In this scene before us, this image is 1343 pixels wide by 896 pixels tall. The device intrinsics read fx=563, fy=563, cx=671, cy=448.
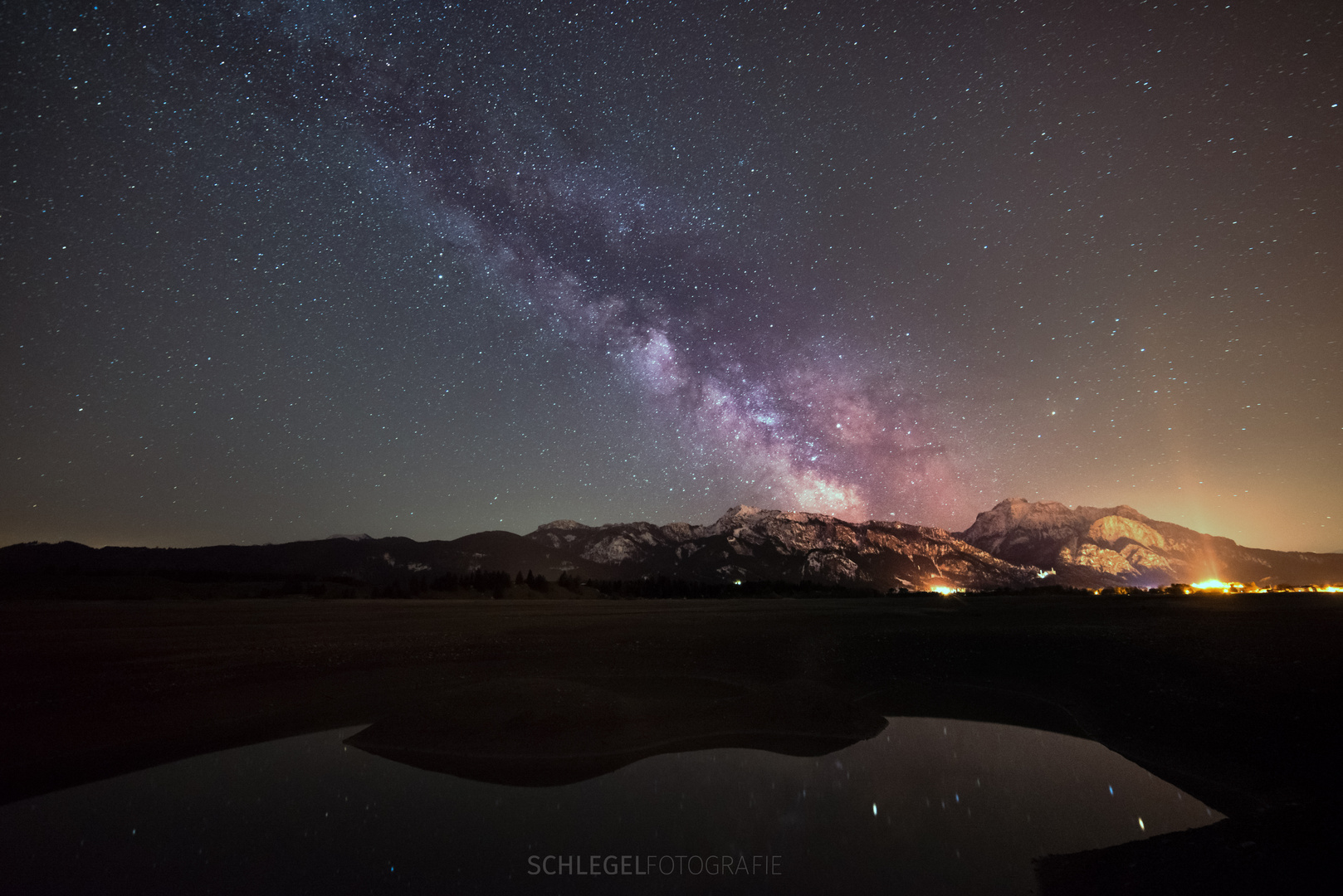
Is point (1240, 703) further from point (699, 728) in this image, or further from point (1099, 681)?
point (699, 728)

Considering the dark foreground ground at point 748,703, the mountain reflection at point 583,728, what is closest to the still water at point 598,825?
the mountain reflection at point 583,728

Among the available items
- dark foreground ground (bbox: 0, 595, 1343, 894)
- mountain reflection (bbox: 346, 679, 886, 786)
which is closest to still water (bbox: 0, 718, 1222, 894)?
mountain reflection (bbox: 346, 679, 886, 786)

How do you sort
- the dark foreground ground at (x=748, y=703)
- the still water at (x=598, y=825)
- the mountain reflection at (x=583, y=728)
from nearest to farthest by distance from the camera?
1. the still water at (x=598, y=825)
2. the dark foreground ground at (x=748, y=703)
3. the mountain reflection at (x=583, y=728)

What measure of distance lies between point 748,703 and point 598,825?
23.5 feet

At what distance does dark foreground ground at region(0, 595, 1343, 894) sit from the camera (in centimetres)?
752

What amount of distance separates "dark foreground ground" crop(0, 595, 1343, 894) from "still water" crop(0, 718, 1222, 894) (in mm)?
817

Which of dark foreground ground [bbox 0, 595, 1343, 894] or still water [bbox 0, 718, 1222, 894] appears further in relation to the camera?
dark foreground ground [bbox 0, 595, 1343, 894]

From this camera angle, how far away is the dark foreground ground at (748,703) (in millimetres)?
7517

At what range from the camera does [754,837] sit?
7414 mm

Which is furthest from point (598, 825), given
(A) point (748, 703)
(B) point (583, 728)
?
(A) point (748, 703)

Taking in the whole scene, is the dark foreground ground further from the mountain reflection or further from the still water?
the still water

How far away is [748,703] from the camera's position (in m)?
14.1

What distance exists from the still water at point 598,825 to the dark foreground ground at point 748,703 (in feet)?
2.68

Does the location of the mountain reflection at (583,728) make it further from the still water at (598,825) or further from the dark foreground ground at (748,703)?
the still water at (598,825)
